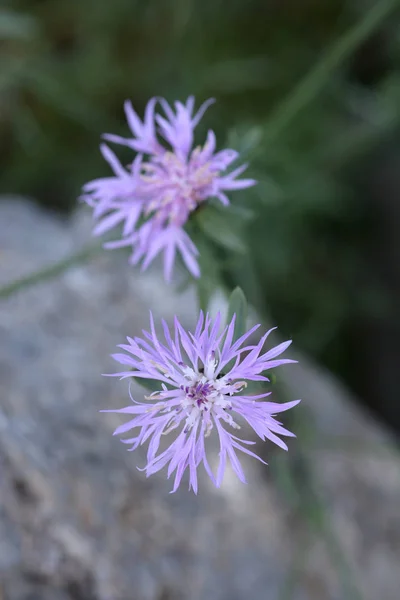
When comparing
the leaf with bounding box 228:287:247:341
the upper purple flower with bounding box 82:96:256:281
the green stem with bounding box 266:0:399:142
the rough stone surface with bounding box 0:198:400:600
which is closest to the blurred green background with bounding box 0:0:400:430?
the rough stone surface with bounding box 0:198:400:600

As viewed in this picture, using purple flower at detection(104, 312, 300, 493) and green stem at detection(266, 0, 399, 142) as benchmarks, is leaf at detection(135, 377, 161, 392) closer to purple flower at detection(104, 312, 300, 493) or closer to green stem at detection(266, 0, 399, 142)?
purple flower at detection(104, 312, 300, 493)

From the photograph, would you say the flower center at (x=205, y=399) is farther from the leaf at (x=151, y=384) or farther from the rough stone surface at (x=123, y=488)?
the rough stone surface at (x=123, y=488)

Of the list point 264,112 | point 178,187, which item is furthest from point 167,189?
point 264,112

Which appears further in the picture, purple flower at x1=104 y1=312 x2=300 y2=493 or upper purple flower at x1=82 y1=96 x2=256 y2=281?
upper purple flower at x1=82 y1=96 x2=256 y2=281

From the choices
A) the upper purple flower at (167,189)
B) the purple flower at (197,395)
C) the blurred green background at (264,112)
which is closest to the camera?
the purple flower at (197,395)

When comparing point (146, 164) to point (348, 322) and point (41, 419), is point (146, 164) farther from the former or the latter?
point (348, 322)

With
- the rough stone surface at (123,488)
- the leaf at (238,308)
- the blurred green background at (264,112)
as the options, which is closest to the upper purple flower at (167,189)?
the leaf at (238,308)
